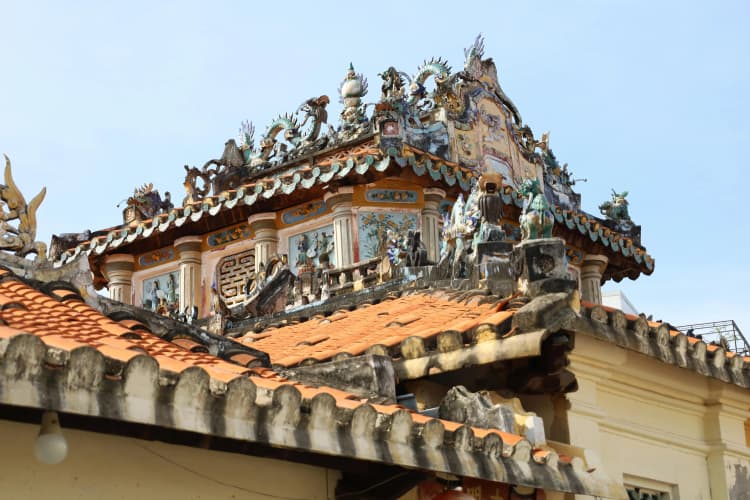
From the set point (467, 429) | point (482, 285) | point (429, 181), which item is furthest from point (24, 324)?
point (429, 181)

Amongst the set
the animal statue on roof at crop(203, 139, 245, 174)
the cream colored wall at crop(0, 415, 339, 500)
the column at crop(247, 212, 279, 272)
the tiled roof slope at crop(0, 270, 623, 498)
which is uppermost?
the animal statue on roof at crop(203, 139, 245, 174)

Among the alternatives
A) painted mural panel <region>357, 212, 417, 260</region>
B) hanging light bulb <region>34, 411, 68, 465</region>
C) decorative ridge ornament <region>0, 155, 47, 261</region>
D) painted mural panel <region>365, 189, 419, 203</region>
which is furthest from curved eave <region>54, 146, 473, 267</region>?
hanging light bulb <region>34, 411, 68, 465</region>

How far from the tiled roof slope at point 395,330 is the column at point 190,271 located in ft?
27.8

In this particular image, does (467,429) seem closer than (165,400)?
No

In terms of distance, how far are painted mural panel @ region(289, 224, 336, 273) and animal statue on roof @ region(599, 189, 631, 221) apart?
267 inches

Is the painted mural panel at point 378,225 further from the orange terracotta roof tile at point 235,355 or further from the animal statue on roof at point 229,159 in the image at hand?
the orange terracotta roof tile at point 235,355

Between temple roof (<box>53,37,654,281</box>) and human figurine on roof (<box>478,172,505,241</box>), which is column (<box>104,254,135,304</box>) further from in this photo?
human figurine on roof (<box>478,172,505,241</box>)

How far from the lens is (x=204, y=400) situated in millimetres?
6914

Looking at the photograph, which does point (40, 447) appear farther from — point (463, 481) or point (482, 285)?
point (482, 285)

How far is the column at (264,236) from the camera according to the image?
22984mm

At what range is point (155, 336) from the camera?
9430 mm

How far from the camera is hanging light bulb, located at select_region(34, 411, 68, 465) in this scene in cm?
638

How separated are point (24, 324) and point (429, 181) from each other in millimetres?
14220

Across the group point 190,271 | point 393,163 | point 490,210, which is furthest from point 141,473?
point 190,271
